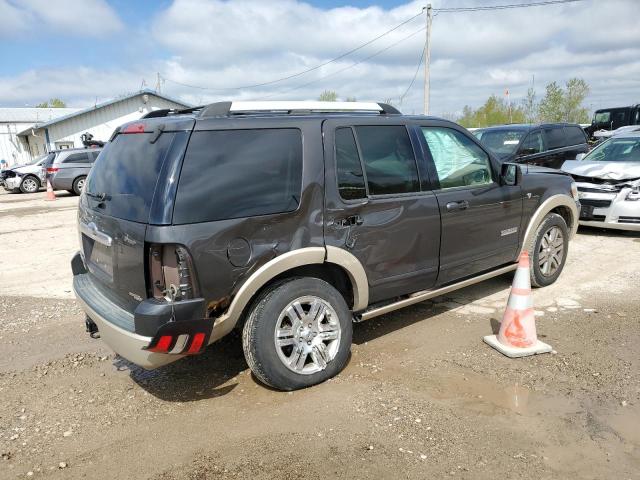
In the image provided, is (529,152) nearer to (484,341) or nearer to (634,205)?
(634,205)

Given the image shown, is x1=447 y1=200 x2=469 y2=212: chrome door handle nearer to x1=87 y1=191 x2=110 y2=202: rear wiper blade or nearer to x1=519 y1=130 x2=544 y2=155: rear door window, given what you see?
x1=87 y1=191 x2=110 y2=202: rear wiper blade

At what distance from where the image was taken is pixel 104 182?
352 centimetres

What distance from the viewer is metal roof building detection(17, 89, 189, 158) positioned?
29375 millimetres

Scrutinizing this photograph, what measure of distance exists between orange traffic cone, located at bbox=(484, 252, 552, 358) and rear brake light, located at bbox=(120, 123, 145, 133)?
3.10 m

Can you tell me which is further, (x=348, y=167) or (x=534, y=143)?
(x=534, y=143)

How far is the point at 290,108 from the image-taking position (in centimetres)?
363

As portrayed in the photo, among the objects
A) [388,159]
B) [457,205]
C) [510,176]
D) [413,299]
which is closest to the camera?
[388,159]

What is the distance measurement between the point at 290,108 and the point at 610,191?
6.43 m

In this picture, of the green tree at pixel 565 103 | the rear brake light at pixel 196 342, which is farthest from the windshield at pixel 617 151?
the green tree at pixel 565 103

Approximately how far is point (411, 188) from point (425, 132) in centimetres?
57

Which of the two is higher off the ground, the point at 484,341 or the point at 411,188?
the point at 411,188

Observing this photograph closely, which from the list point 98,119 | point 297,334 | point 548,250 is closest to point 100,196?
point 297,334

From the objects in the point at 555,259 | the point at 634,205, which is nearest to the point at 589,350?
the point at 555,259

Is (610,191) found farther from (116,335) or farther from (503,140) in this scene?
(116,335)
